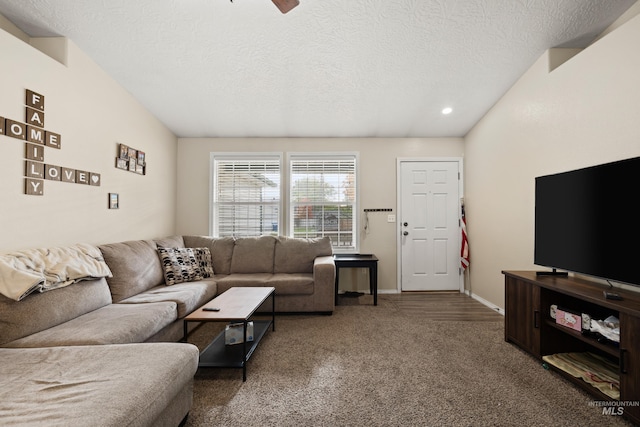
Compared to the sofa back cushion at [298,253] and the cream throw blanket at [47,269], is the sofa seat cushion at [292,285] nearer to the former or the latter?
the sofa back cushion at [298,253]

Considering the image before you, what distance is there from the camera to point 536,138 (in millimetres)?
2809

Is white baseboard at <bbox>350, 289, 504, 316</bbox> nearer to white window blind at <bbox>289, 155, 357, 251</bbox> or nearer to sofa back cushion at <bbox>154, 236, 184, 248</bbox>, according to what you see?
white window blind at <bbox>289, 155, 357, 251</bbox>

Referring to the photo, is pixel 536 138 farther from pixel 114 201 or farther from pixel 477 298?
pixel 114 201

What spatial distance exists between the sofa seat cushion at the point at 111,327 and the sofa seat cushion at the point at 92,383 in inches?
6.0

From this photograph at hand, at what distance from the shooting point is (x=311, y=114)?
376 cm

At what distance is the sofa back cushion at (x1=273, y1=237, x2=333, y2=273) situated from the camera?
378 cm

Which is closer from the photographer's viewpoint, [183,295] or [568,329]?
[568,329]

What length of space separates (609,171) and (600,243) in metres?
0.48

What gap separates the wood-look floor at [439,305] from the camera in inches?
128

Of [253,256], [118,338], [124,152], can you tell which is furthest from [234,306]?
[124,152]

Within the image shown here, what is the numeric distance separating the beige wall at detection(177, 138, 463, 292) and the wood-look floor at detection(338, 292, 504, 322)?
39cm

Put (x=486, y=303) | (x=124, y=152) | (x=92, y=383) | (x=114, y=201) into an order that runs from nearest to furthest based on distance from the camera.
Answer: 1. (x=92, y=383)
2. (x=114, y=201)
3. (x=124, y=152)
4. (x=486, y=303)

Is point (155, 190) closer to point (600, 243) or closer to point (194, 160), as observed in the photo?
point (194, 160)

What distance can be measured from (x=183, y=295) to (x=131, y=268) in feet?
2.01
